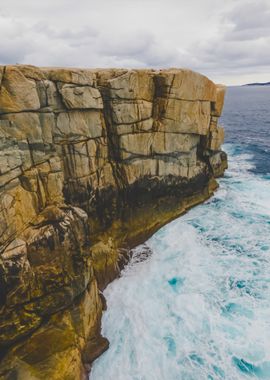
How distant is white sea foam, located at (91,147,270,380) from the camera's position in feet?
55.1

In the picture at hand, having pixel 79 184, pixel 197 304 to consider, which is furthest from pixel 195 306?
pixel 79 184

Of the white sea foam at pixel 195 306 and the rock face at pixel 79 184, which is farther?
the white sea foam at pixel 195 306

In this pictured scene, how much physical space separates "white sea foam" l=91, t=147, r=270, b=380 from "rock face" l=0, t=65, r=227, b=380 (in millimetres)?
1474

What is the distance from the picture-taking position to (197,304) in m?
20.5

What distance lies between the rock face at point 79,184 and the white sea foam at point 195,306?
4.83 feet

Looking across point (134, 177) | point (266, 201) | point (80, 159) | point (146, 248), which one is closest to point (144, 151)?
point (134, 177)

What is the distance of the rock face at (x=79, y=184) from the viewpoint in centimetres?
1559

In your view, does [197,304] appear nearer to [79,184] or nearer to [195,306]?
[195,306]

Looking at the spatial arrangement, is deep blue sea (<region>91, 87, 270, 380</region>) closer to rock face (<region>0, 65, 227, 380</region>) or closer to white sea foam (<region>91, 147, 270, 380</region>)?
white sea foam (<region>91, 147, 270, 380</region>)

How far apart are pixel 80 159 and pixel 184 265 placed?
38.6 feet

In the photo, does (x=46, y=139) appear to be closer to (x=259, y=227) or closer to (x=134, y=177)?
(x=134, y=177)

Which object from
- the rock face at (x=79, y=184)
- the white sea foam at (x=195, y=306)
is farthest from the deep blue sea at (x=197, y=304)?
the rock face at (x=79, y=184)

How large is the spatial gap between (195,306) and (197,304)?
0.22 m

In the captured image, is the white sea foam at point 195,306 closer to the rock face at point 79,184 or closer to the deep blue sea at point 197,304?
the deep blue sea at point 197,304
